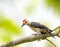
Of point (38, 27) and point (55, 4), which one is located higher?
point (55, 4)

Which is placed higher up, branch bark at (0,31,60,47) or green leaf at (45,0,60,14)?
green leaf at (45,0,60,14)

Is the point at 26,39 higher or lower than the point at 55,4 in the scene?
lower

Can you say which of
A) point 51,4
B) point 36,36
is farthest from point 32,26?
point 51,4

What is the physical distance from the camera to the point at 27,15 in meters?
1.32

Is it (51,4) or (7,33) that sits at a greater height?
(51,4)

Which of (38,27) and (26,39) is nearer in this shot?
(26,39)

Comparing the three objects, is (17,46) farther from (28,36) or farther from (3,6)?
(3,6)

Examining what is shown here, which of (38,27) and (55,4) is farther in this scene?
(38,27)

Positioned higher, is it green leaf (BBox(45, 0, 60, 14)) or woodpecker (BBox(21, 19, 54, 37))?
green leaf (BBox(45, 0, 60, 14))

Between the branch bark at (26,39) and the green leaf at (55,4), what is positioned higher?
the green leaf at (55,4)

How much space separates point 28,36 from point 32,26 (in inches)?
7.6

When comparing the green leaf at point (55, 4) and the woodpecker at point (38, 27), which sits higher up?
the green leaf at point (55, 4)

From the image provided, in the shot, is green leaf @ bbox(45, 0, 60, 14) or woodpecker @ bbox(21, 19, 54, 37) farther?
woodpecker @ bbox(21, 19, 54, 37)

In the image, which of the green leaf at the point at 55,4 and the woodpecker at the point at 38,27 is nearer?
the green leaf at the point at 55,4
